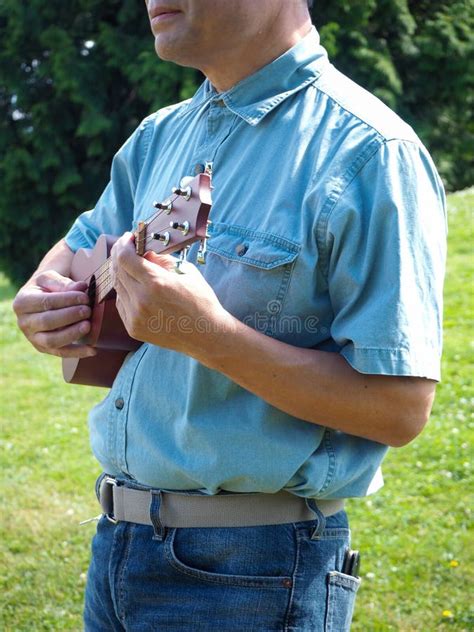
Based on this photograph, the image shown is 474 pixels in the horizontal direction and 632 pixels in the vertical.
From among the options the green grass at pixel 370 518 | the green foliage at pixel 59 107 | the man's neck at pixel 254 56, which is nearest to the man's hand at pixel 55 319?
the man's neck at pixel 254 56

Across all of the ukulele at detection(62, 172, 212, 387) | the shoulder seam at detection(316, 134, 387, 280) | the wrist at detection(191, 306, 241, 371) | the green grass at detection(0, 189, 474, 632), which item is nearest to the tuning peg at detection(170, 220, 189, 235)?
the ukulele at detection(62, 172, 212, 387)

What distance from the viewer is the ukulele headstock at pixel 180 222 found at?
1.62 m

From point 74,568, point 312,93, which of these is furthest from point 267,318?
point 74,568

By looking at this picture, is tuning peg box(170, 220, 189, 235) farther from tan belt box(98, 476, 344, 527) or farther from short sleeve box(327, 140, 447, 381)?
tan belt box(98, 476, 344, 527)

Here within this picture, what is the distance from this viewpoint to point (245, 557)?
1.85 meters

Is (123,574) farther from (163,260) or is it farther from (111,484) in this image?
(163,260)

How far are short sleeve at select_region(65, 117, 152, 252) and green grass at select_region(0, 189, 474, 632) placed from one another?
2.07 metres

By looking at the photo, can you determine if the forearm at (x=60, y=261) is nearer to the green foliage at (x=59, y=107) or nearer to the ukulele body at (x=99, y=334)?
the ukulele body at (x=99, y=334)

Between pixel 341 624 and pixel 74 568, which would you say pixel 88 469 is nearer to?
pixel 74 568

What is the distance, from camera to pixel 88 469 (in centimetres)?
526

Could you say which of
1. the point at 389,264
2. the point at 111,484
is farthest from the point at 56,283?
the point at 389,264

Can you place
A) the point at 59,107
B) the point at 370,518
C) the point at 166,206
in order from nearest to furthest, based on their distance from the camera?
1. the point at 166,206
2. the point at 370,518
3. the point at 59,107

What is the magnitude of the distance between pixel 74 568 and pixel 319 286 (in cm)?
295

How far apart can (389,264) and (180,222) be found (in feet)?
1.34
